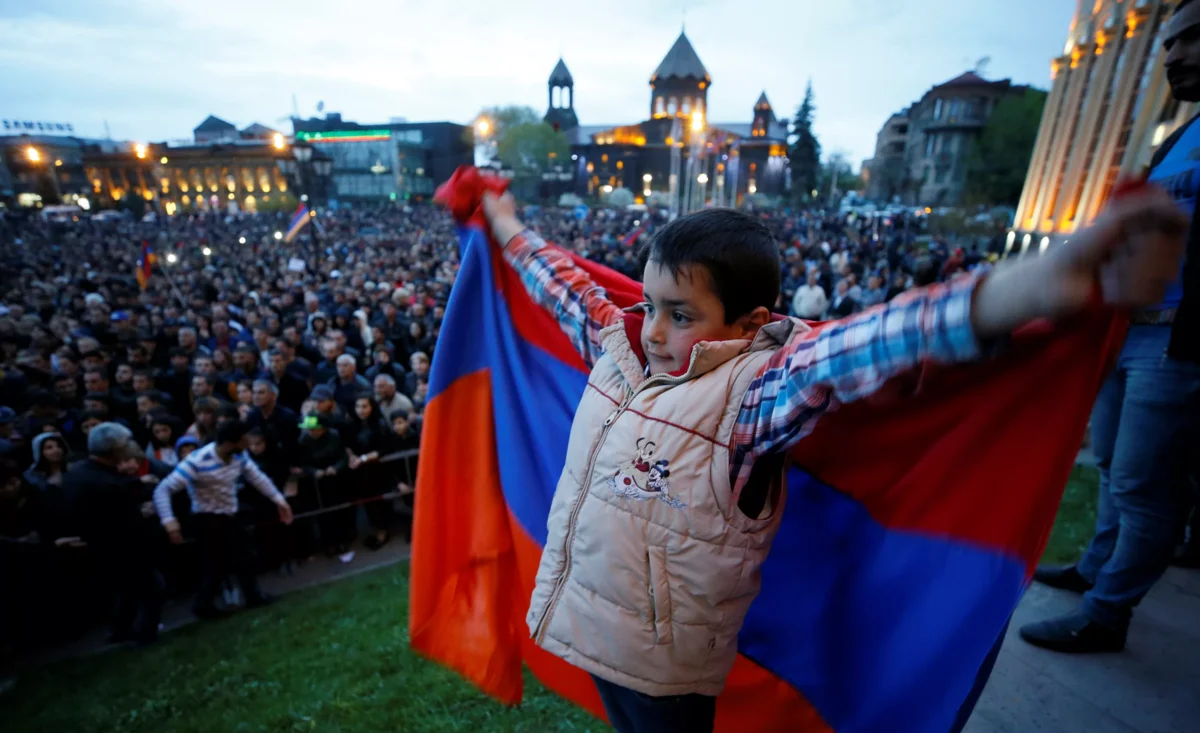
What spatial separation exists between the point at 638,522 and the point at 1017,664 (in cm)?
249

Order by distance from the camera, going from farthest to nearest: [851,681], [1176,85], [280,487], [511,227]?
[280,487] < [511,227] < [1176,85] < [851,681]

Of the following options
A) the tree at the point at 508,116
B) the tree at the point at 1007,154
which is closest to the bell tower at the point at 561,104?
the tree at the point at 508,116

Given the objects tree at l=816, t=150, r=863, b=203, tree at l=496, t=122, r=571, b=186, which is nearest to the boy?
tree at l=816, t=150, r=863, b=203

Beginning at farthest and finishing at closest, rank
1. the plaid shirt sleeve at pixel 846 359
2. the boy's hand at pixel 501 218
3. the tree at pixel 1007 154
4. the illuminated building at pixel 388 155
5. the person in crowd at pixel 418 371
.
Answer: the illuminated building at pixel 388 155
the tree at pixel 1007 154
the person in crowd at pixel 418 371
the boy's hand at pixel 501 218
the plaid shirt sleeve at pixel 846 359

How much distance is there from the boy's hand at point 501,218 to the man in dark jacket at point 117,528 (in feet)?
12.4

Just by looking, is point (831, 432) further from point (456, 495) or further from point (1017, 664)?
point (1017, 664)

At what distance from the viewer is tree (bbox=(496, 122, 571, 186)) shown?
72500mm

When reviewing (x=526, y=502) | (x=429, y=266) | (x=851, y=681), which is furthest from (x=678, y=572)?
(x=429, y=266)

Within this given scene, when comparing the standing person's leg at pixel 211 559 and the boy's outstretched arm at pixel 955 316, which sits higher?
the boy's outstretched arm at pixel 955 316

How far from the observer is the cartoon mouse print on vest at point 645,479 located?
140 centimetres

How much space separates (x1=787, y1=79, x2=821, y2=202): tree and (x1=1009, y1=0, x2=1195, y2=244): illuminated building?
166ft

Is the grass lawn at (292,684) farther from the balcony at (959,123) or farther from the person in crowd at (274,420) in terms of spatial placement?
the balcony at (959,123)

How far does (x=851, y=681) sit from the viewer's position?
1.78m

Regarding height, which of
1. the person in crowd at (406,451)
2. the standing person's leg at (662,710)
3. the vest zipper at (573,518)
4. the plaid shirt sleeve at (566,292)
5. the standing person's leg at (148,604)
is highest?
the plaid shirt sleeve at (566,292)
